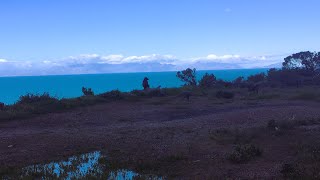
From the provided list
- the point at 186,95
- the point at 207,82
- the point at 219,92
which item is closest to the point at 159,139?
the point at 186,95

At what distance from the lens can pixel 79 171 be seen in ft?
38.9

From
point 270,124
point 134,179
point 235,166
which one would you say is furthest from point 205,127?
point 134,179

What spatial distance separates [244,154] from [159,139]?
4659mm

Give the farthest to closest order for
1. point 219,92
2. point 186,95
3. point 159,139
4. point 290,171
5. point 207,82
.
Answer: point 207,82, point 219,92, point 186,95, point 159,139, point 290,171

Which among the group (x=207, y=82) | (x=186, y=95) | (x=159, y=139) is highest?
(x=207, y=82)

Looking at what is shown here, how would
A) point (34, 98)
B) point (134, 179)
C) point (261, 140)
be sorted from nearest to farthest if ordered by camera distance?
point (134, 179)
point (261, 140)
point (34, 98)

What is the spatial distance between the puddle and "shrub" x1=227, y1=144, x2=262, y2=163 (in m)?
2.55

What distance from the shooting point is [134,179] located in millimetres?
10977

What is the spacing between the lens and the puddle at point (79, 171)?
11.3 meters

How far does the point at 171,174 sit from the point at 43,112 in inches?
628

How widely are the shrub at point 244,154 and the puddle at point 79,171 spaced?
255cm

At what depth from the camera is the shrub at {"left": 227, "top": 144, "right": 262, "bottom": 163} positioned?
12406 millimetres

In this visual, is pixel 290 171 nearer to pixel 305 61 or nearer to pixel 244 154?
pixel 244 154

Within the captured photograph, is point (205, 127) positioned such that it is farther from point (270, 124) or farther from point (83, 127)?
point (83, 127)
